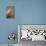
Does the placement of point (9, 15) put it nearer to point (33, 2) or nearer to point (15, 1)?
point (15, 1)

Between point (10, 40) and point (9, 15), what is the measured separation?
61cm

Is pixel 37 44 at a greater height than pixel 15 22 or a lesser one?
lesser

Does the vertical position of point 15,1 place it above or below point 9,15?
above

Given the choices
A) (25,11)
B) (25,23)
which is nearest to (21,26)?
(25,23)

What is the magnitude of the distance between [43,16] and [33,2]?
1.39ft

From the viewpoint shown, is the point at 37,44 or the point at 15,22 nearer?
the point at 37,44

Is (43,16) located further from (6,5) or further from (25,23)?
(6,5)

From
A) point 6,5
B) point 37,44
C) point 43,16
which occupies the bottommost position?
point 37,44

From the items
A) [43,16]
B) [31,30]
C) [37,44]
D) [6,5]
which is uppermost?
[6,5]

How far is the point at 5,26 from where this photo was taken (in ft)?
10.3

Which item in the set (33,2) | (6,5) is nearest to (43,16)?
(33,2)

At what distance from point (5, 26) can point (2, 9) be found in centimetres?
42

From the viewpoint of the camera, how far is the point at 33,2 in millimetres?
3186

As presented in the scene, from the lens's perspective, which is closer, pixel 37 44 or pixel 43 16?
pixel 37 44
